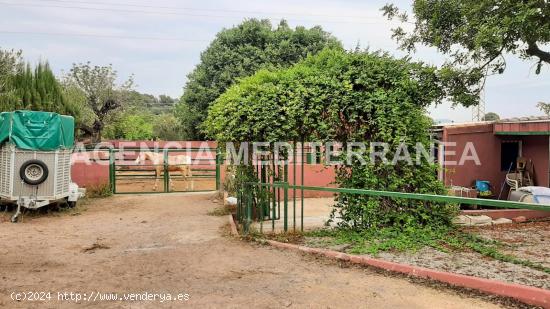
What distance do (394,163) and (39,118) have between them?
26.5 feet

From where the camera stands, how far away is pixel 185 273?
506 centimetres

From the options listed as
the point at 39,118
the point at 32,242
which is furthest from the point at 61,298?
the point at 39,118

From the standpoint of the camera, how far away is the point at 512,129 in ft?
39.7

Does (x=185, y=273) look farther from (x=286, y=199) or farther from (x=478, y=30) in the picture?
(x=478, y=30)

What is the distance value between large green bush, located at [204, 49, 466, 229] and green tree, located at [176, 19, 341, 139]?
53.6 ft

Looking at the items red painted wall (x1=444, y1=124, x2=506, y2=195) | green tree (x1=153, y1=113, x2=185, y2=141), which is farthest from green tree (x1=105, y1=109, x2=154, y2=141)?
red painted wall (x1=444, y1=124, x2=506, y2=195)

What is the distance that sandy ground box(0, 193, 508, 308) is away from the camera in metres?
4.05

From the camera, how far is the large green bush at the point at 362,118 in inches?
273

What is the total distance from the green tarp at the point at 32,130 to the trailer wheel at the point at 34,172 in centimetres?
37

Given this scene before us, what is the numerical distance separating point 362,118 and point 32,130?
7.57 m

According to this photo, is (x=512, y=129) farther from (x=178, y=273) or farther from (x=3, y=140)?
(x=3, y=140)

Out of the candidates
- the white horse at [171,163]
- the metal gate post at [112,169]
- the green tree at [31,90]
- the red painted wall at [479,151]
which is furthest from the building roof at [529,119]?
the green tree at [31,90]

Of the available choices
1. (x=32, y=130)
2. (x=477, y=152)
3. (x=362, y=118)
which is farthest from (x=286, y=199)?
(x=477, y=152)

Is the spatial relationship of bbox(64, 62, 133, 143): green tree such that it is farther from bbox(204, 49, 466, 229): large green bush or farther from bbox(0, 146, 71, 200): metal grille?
bbox(204, 49, 466, 229): large green bush
